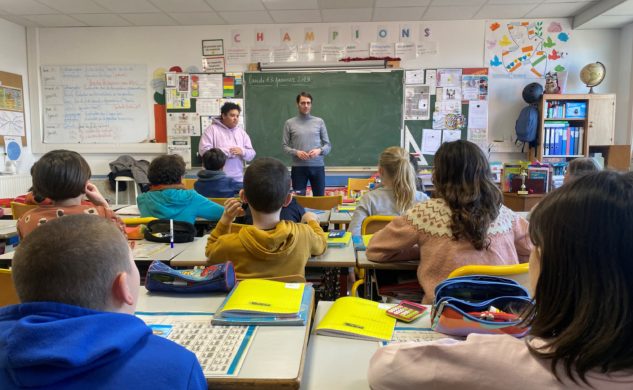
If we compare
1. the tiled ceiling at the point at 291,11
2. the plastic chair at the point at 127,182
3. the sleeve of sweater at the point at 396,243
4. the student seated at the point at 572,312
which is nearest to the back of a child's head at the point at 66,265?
the student seated at the point at 572,312

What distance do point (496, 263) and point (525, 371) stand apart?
114 centimetres

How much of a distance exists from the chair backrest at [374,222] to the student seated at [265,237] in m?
0.69

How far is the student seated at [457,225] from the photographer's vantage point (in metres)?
1.76

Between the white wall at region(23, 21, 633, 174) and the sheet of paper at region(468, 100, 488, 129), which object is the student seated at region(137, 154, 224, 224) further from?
the sheet of paper at region(468, 100, 488, 129)

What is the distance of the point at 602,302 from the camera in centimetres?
65

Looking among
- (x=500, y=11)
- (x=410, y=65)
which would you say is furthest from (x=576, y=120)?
(x=410, y=65)

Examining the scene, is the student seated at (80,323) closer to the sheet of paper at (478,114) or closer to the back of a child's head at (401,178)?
the back of a child's head at (401,178)

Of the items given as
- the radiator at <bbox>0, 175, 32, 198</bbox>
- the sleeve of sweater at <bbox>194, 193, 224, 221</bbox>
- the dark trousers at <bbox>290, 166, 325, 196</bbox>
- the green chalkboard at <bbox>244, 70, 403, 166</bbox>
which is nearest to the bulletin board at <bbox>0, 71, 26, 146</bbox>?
the radiator at <bbox>0, 175, 32, 198</bbox>

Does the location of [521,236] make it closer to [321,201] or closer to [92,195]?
[321,201]

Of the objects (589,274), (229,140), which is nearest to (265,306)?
(589,274)

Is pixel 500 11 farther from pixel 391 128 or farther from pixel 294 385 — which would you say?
pixel 294 385

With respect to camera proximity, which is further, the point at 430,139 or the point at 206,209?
the point at 430,139

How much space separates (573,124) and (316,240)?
514 cm

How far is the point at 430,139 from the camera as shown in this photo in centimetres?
605
